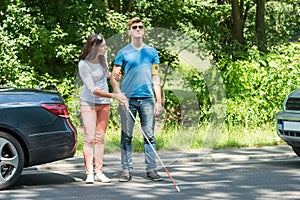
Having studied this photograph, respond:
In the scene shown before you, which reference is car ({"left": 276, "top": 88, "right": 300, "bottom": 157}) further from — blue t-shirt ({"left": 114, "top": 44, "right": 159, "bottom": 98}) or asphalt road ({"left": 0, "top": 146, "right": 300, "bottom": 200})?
blue t-shirt ({"left": 114, "top": 44, "right": 159, "bottom": 98})

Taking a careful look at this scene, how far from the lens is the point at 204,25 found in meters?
23.3

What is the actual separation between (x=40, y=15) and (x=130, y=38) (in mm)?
10284

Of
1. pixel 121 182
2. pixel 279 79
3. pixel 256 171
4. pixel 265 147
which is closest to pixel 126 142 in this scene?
pixel 121 182

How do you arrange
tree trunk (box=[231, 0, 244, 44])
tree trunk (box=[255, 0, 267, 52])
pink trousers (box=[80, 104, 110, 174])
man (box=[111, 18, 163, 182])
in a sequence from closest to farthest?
man (box=[111, 18, 163, 182])
pink trousers (box=[80, 104, 110, 174])
tree trunk (box=[255, 0, 267, 52])
tree trunk (box=[231, 0, 244, 44])

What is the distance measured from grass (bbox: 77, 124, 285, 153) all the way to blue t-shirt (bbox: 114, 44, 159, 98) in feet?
2.13

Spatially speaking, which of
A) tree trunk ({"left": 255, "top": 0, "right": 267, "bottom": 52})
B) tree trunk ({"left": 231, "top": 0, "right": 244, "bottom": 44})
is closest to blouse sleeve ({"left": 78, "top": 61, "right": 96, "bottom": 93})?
tree trunk ({"left": 255, "top": 0, "right": 267, "bottom": 52})

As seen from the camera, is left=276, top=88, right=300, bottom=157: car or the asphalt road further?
left=276, top=88, right=300, bottom=157: car

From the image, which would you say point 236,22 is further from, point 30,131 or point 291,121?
point 30,131

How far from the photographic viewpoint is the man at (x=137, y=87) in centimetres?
938

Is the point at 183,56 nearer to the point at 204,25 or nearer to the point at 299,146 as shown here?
the point at 299,146

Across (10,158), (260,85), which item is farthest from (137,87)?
(260,85)

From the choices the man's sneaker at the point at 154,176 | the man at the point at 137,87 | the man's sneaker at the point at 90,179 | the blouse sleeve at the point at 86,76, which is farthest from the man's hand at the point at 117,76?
the man's sneaker at the point at 154,176

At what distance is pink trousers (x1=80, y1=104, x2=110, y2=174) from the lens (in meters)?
9.63

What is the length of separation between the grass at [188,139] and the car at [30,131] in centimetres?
37
